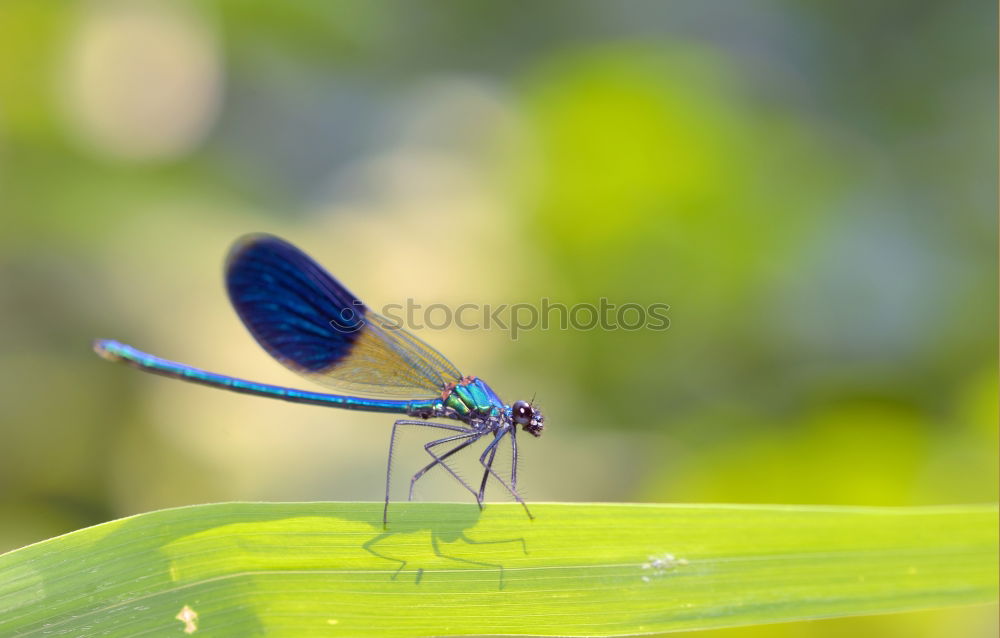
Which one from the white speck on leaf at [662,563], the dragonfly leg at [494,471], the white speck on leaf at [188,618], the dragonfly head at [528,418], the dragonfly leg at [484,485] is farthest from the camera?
the dragonfly head at [528,418]

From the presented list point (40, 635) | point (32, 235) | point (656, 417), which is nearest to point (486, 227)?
point (656, 417)

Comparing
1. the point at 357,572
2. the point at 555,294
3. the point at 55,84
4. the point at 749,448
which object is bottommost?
the point at 357,572

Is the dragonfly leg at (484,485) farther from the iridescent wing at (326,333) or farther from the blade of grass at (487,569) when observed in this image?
the iridescent wing at (326,333)

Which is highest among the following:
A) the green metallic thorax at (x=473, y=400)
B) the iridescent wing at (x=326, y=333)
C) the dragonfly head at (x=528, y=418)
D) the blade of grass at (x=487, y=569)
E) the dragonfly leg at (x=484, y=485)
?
the iridescent wing at (x=326, y=333)

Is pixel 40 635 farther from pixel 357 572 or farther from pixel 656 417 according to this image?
pixel 656 417

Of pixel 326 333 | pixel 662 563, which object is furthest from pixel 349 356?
pixel 662 563

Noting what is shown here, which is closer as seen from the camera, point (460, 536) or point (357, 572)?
point (357, 572)

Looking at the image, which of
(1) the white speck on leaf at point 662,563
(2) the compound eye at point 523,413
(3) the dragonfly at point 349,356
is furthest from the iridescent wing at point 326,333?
(1) the white speck on leaf at point 662,563
